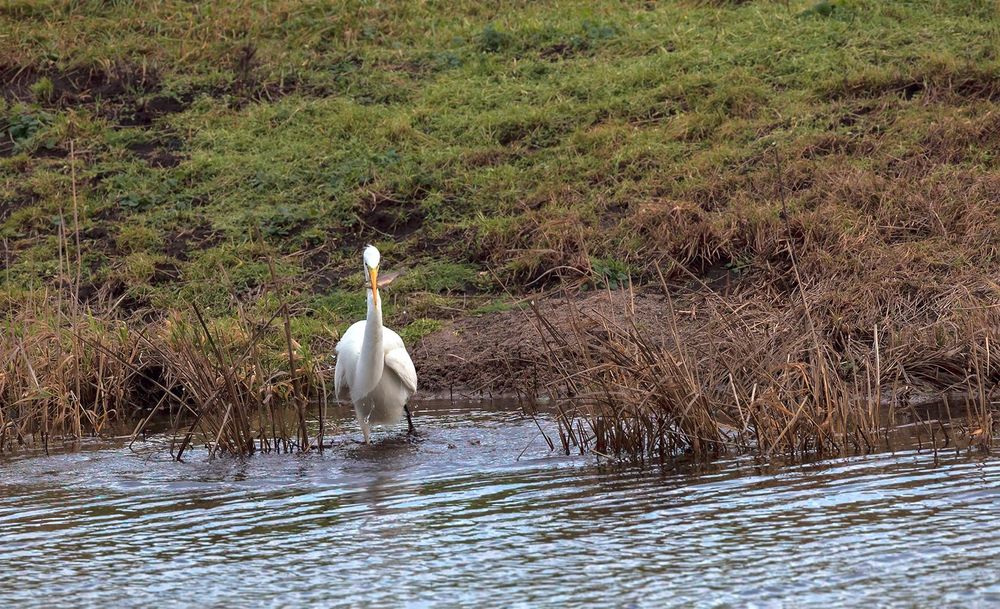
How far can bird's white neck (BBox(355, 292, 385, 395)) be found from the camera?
8.23 m

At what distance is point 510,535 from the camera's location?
546 cm

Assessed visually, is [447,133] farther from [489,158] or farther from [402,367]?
[402,367]

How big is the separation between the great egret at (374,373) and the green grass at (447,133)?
187 centimetres

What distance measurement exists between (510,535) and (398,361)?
333 centimetres

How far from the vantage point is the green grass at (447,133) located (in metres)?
11.7

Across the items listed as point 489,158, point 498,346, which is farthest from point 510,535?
point 489,158

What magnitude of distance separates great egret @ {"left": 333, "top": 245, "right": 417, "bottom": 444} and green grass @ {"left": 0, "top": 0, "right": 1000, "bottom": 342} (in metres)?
1.87

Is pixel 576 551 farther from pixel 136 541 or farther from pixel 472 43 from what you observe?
pixel 472 43

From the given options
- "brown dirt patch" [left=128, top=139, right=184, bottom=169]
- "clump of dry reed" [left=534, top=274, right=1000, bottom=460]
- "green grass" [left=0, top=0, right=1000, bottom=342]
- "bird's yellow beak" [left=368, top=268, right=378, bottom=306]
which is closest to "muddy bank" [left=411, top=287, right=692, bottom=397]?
"green grass" [left=0, top=0, right=1000, bottom=342]

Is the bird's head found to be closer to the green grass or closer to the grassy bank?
the grassy bank

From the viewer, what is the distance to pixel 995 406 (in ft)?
25.4

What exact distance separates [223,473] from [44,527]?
4.08 feet

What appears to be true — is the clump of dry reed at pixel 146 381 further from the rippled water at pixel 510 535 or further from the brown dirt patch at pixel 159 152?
the brown dirt patch at pixel 159 152

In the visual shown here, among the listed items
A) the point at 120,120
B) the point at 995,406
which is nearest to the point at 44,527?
the point at 995,406
